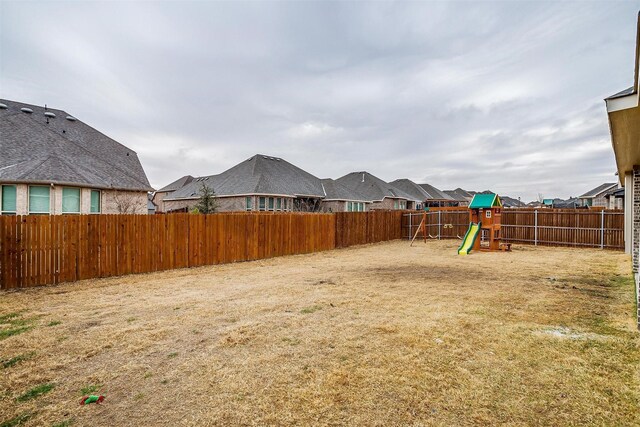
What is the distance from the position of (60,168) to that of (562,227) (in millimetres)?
26708

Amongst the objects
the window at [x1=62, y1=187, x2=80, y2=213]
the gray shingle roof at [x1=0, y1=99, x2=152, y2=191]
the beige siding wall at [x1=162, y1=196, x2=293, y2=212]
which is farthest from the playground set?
the window at [x1=62, y1=187, x2=80, y2=213]

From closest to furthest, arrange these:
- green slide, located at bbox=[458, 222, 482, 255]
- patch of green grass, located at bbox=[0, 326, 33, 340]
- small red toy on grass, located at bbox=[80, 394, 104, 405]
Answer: small red toy on grass, located at bbox=[80, 394, 104, 405] → patch of green grass, located at bbox=[0, 326, 33, 340] → green slide, located at bbox=[458, 222, 482, 255]

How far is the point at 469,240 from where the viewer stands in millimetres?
16750

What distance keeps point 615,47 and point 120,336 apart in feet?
56.9

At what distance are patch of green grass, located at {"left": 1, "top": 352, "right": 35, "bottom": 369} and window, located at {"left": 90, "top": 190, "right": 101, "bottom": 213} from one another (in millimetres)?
13756

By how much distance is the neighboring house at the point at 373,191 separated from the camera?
4416 centimetres

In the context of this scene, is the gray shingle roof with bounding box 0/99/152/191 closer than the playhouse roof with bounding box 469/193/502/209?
Yes

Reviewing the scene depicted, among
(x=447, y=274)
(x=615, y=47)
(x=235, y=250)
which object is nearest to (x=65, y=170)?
(x=235, y=250)

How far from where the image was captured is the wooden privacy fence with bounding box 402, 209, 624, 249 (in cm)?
1673

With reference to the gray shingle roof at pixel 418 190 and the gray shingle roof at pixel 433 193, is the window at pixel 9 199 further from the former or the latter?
the gray shingle roof at pixel 433 193

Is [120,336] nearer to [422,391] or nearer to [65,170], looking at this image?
[422,391]

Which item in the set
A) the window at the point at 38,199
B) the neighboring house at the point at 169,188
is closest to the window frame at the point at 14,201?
the window at the point at 38,199

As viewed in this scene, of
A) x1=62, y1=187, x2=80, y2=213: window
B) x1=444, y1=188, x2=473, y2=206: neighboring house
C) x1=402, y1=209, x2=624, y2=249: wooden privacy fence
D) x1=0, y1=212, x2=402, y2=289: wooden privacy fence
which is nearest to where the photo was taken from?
x1=0, y1=212, x2=402, y2=289: wooden privacy fence

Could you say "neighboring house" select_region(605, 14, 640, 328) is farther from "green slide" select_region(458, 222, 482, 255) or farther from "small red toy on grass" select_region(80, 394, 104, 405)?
"green slide" select_region(458, 222, 482, 255)
